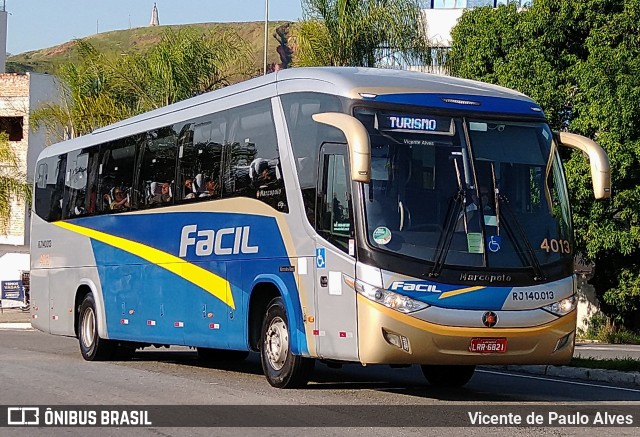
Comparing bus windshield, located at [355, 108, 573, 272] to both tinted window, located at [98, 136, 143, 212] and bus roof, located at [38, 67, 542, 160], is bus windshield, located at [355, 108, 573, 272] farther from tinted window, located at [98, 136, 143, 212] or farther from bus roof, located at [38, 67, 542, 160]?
tinted window, located at [98, 136, 143, 212]

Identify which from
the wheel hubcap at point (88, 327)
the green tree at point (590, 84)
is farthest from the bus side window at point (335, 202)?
the green tree at point (590, 84)

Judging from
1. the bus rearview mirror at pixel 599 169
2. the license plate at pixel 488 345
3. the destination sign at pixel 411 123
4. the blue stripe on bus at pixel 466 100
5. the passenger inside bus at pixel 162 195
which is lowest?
the license plate at pixel 488 345

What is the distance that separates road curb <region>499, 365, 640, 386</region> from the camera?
16.9 metres

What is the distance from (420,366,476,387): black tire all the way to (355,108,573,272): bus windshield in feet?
9.13

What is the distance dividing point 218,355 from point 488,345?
28.2 ft

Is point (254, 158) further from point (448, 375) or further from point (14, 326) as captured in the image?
point (14, 326)

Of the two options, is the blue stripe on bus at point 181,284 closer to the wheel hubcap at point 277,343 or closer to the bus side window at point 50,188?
the wheel hubcap at point 277,343

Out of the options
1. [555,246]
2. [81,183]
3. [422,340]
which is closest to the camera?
[422,340]

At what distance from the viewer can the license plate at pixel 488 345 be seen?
12.6m

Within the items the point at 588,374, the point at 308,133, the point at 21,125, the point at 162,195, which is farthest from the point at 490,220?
the point at 21,125

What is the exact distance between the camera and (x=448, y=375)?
15.5m

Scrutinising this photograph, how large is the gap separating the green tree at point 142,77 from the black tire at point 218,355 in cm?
2449

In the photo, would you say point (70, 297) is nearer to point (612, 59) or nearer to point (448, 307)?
point (448, 307)

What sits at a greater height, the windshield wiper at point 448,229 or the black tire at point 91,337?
the windshield wiper at point 448,229
